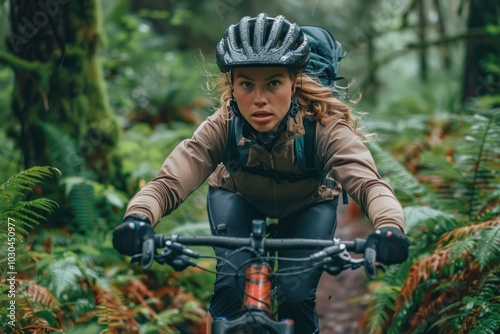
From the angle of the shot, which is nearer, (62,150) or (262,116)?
(262,116)

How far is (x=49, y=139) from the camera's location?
6.96 meters

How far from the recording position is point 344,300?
7668 millimetres

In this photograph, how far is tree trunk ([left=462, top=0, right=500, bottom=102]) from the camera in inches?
382

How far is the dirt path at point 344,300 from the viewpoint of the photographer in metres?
6.85

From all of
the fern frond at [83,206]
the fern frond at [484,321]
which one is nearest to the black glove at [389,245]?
the fern frond at [484,321]

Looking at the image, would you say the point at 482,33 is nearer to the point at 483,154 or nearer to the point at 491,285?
the point at 483,154

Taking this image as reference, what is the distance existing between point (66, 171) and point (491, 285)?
15.2 ft

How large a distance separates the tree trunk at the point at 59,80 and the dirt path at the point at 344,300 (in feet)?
10.3

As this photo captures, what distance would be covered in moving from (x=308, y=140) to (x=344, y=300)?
169 inches

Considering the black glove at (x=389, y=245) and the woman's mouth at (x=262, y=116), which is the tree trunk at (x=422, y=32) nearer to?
the woman's mouth at (x=262, y=116)

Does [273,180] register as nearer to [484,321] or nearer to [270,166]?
[270,166]

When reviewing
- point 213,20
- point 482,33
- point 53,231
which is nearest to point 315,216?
point 53,231

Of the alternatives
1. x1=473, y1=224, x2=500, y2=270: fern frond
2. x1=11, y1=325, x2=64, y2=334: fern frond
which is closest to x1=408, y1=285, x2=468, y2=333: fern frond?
x1=473, y1=224, x2=500, y2=270: fern frond

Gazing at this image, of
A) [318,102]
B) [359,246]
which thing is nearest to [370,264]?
[359,246]
